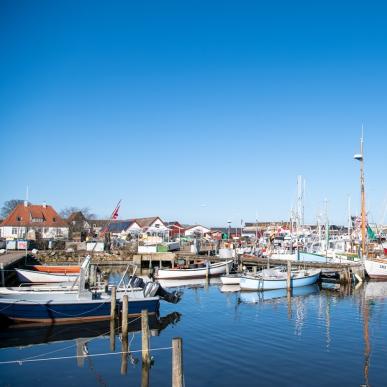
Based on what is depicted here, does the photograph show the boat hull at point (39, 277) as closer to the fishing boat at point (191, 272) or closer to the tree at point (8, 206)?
the fishing boat at point (191, 272)

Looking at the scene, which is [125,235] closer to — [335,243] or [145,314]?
[335,243]

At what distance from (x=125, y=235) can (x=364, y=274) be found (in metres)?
59.6

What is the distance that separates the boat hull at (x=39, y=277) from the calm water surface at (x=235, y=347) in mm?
12219

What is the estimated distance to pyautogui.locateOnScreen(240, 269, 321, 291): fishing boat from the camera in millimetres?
39500

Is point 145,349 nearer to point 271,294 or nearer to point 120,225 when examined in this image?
point 271,294

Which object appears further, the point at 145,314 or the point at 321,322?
the point at 321,322

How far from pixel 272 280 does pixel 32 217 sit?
65411 mm

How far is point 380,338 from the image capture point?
23.0 metres

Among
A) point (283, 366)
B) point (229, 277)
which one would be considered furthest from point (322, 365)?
point (229, 277)

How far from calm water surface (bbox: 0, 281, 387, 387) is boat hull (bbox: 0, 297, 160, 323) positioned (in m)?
0.67

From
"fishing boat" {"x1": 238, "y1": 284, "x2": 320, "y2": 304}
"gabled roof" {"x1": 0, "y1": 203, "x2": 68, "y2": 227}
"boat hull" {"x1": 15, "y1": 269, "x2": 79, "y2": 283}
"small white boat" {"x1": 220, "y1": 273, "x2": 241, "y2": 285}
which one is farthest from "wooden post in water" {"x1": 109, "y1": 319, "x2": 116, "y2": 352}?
"gabled roof" {"x1": 0, "y1": 203, "x2": 68, "y2": 227}

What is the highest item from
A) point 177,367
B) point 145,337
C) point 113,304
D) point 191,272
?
point 177,367

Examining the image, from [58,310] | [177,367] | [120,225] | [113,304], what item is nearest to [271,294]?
[113,304]

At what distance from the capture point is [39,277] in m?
40.8
